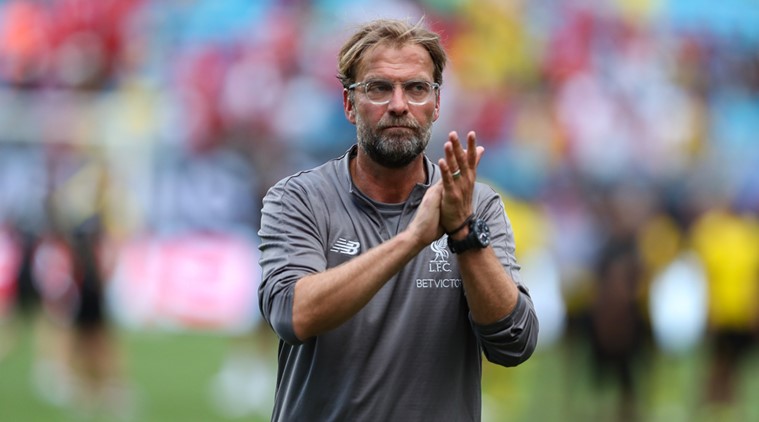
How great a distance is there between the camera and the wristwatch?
12.8 feet

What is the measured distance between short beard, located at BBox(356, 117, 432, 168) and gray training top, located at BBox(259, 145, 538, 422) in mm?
144

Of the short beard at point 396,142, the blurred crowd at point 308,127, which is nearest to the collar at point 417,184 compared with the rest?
the short beard at point 396,142

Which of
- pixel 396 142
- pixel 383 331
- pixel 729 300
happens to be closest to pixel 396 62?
pixel 396 142

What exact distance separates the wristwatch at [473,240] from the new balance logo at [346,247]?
35cm

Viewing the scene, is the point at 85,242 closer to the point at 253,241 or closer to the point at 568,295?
the point at 253,241

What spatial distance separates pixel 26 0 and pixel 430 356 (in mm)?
18273

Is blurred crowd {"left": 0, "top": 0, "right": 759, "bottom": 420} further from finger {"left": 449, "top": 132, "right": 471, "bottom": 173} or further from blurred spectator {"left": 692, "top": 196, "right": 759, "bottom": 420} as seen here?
finger {"left": 449, "top": 132, "right": 471, "bottom": 173}

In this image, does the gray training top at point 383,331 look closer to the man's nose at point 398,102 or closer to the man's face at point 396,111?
the man's face at point 396,111

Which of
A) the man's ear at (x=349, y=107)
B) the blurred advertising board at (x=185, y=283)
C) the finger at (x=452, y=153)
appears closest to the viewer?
the finger at (x=452, y=153)

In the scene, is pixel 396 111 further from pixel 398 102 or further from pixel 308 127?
pixel 308 127

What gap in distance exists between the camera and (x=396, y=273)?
3.90 meters

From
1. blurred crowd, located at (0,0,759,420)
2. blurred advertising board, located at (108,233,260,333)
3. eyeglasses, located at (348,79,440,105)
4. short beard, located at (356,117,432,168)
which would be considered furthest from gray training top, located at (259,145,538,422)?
blurred advertising board, located at (108,233,260,333)

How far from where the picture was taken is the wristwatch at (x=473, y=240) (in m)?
3.89

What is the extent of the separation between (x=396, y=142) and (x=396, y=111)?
103mm
